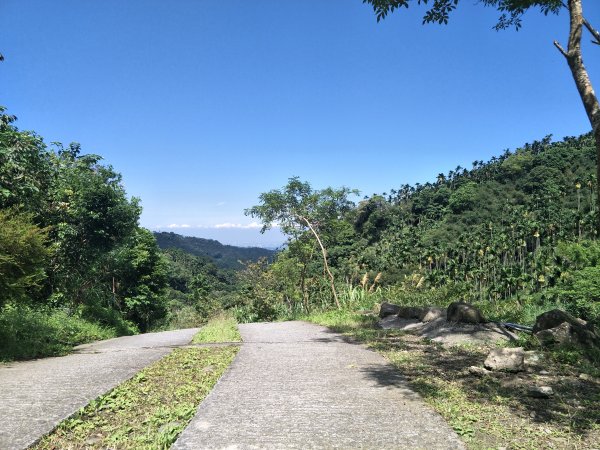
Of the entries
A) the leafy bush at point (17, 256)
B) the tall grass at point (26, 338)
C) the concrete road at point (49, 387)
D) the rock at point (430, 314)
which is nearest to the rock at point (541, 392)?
the concrete road at point (49, 387)

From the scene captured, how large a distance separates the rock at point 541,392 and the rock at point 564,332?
6.25 ft

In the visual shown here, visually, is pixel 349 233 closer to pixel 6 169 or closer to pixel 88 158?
pixel 88 158

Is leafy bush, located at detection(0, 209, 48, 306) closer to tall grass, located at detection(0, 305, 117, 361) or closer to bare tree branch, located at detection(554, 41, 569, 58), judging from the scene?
tall grass, located at detection(0, 305, 117, 361)

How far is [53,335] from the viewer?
873cm

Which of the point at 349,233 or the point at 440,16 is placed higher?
the point at 440,16

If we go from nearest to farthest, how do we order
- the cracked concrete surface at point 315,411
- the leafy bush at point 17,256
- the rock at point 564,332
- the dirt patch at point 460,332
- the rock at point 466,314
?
the cracked concrete surface at point 315,411
the rock at point 564,332
the dirt patch at point 460,332
the leafy bush at point 17,256
the rock at point 466,314

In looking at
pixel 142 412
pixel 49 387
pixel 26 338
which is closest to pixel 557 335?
pixel 142 412

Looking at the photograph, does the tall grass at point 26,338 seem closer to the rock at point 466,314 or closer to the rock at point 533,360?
the rock at point 466,314

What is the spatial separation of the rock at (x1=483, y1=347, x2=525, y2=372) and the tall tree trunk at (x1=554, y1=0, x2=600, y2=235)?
1.67m

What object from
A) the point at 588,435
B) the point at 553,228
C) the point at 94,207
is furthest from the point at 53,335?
the point at 553,228

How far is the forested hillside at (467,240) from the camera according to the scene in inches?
624

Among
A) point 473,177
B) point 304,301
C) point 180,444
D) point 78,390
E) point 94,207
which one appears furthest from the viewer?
point 473,177

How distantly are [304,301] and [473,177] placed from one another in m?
101

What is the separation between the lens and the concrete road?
11.1 feet
